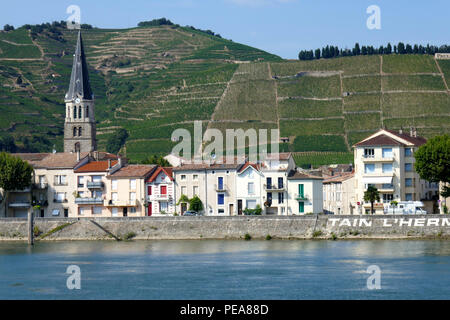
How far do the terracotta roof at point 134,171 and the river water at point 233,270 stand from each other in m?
14.1

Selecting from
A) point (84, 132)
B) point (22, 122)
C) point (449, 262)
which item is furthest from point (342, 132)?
point (449, 262)

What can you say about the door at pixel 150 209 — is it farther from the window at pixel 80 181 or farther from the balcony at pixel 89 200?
A: the window at pixel 80 181

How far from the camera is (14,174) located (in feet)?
270

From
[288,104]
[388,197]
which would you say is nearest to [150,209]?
[388,197]

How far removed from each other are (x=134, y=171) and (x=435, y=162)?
25707 millimetres

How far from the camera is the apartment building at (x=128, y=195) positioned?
82.1 meters

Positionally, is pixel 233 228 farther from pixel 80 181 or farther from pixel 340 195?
pixel 340 195

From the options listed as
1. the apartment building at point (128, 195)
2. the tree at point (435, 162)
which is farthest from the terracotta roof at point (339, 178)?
the apartment building at point (128, 195)

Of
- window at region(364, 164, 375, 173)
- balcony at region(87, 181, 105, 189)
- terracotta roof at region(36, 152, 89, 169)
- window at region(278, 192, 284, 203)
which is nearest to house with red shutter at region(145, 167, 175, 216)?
balcony at region(87, 181, 105, 189)

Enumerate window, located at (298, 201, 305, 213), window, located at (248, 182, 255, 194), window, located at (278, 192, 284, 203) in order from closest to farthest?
window, located at (298, 201, 305, 213) < window, located at (278, 192, 284, 203) < window, located at (248, 182, 255, 194)

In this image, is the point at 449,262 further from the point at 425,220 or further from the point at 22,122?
the point at 22,122

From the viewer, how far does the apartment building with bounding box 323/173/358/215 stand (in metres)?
86.2

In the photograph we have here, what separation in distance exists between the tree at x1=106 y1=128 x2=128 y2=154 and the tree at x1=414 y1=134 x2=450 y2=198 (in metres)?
83.1

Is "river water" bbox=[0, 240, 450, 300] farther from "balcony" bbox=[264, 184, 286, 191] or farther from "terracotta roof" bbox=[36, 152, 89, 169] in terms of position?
"terracotta roof" bbox=[36, 152, 89, 169]
